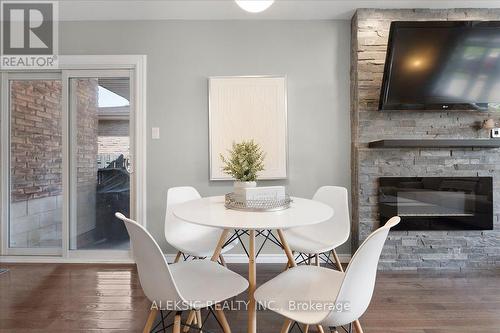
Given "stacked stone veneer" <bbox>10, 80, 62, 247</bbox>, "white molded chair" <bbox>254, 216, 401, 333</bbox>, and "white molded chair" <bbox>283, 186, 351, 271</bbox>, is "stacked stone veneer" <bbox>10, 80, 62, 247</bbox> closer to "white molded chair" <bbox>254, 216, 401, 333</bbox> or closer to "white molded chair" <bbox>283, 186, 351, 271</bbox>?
"white molded chair" <bbox>283, 186, 351, 271</bbox>

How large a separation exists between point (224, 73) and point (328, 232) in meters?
1.80

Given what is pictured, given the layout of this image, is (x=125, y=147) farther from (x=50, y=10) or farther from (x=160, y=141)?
(x=50, y=10)

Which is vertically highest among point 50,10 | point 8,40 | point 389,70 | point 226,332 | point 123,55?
point 50,10

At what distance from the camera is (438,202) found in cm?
271

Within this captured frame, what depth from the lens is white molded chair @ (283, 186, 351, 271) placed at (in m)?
1.87

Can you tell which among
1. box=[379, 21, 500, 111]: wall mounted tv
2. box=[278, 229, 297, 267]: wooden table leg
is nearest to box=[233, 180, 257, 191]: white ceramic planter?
box=[278, 229, 297, 267]: wooden table leg

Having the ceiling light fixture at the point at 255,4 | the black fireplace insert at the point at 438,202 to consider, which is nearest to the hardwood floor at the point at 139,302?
the black fireplace insert at the point at 438,202

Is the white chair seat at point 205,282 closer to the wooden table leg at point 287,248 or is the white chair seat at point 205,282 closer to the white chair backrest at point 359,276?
the wooden table leg at point 287,248

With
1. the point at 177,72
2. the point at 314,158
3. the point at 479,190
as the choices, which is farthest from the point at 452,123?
the point at 177,72

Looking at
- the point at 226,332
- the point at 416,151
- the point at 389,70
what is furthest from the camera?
the point at 416,151

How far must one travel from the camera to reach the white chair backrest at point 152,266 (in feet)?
3.39

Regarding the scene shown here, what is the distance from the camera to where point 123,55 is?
2809 millimetres

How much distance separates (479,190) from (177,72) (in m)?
3.11

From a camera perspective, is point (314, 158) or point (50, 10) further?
point (314, 158)
